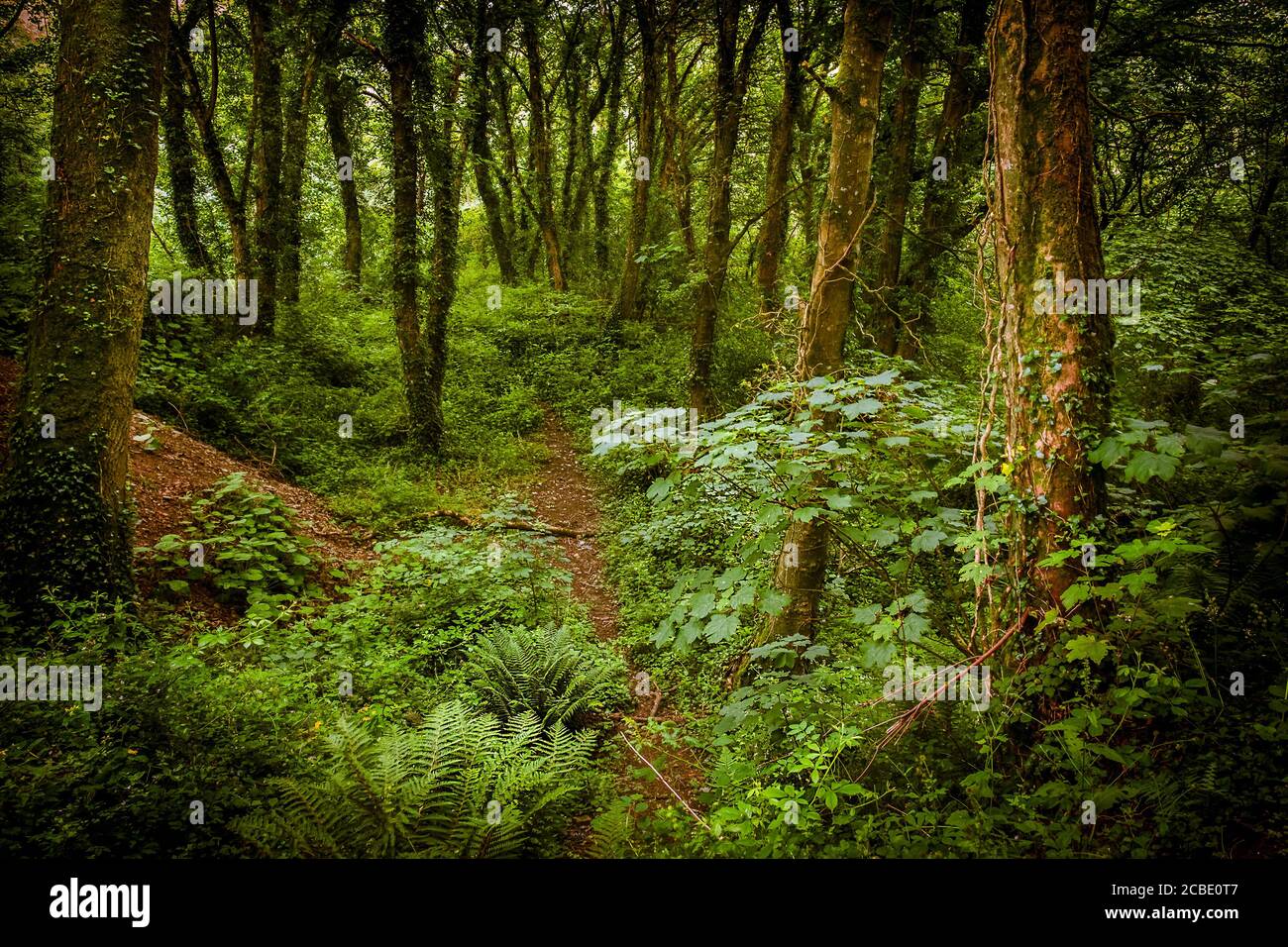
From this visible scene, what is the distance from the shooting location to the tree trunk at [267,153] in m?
12.1

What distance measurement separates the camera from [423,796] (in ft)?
12.2

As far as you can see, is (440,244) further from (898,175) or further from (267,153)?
(898,175)

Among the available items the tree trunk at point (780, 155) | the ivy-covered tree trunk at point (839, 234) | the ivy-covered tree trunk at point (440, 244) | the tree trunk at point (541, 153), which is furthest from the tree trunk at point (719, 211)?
the tree trunk at point (541, 153)

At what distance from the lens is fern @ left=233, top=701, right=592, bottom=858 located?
3307 millimetres

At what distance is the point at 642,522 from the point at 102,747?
7226mm

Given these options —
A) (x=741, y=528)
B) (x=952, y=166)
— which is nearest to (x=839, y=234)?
(x=741, y=528)

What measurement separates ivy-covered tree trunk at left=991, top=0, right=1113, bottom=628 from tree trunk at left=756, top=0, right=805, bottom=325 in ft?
16.6

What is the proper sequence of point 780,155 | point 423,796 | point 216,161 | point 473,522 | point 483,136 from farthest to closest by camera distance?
point 483,136 → point 216,161 → point 780,155 → point 473,522 → point 423,796

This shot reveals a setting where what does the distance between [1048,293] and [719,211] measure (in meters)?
7.64

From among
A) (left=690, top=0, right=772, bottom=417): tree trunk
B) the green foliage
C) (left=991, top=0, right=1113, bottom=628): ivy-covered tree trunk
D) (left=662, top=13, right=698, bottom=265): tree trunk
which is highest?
(left=662, top=13, right=698, bottom=265): tree trunk

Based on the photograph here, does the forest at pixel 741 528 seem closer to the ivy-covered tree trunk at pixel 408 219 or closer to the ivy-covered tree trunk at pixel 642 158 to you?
the ivy-covered tree trunk at pixel 408 219

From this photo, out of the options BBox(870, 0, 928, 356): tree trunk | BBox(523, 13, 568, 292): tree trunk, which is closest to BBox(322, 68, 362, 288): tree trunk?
BBox(523, 13, 568, 292): tree trunk

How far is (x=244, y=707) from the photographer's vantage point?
4035mm

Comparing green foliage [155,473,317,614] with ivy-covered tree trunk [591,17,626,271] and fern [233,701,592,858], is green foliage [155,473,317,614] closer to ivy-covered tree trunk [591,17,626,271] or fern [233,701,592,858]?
fern [233,701,592,858]
